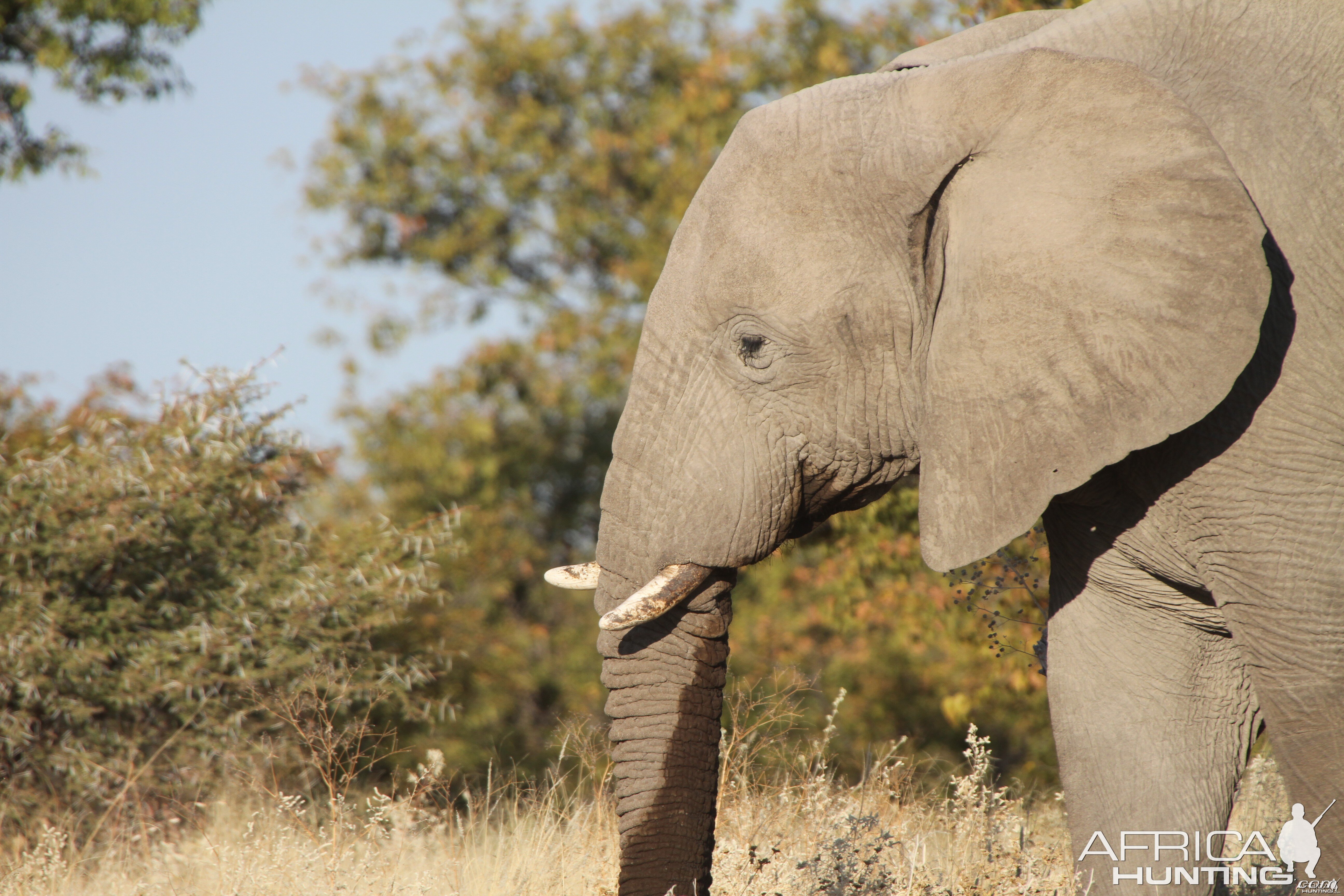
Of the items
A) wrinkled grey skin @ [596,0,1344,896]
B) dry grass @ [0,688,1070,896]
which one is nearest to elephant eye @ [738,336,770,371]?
wrinkled grey skin @ [596,0,1344,896]

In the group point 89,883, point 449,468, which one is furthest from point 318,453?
point 449,468

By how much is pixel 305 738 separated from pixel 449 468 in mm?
9749

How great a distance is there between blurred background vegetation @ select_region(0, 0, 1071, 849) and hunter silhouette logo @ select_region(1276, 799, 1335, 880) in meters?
1.19

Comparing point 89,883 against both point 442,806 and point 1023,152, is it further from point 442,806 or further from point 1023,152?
point 1023,152

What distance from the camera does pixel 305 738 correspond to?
13.9ft

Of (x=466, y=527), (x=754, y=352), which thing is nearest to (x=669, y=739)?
(x=754, y=352)

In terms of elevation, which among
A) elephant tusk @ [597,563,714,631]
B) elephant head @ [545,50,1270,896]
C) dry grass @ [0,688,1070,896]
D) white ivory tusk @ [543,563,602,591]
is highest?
elephant head @ [545,50,1270,896]

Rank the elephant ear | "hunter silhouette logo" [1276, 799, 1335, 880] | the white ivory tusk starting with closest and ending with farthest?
the elephant ear, "hunter silhouette logo" [1276, 799, 1335, 880], the white ivory tusk

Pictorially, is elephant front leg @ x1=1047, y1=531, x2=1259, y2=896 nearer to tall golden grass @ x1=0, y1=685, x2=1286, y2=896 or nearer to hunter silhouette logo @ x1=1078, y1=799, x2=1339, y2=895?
hunter silhouette logo @ x1=1078, y1=799, x2=1339, y2=895

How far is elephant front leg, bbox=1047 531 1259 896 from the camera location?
344 cm

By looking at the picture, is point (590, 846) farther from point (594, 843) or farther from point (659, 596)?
point (659, 596)

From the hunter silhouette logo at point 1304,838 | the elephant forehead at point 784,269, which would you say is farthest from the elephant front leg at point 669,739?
the hunter silhouette logo at point 1304,838

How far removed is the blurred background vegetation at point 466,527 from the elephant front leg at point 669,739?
1.03 meters

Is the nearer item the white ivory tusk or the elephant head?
the elephant head
